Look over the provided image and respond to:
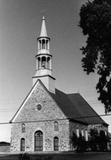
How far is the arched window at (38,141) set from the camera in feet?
156

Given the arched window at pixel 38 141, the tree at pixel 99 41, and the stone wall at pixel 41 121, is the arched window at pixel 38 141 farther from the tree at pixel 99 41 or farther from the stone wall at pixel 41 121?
the tree at pixel 99 41

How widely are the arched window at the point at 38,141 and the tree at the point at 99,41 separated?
25071 millimetres

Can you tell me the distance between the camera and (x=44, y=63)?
167 feet

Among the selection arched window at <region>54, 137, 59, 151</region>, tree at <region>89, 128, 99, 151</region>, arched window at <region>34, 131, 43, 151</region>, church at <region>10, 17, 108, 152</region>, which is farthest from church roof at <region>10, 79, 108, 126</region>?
arched window at <region>34, 131, 43, 151</region>

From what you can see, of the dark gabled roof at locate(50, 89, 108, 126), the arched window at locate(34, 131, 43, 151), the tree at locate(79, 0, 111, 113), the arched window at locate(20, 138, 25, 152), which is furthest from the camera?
the dark gabled roof at locate(50, 89, 108, 126)

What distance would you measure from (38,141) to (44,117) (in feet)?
12.2

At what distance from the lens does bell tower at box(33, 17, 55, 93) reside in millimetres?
49469

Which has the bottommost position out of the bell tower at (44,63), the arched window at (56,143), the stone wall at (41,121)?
the arched window at (56,143)

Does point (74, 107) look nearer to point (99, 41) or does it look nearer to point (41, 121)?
point (41, 121)

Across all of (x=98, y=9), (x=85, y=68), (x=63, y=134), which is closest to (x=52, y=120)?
(x=63, y=134)

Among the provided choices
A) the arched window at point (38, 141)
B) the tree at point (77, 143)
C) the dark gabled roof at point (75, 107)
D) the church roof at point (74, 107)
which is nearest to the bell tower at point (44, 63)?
the church roof at point (74, 107)

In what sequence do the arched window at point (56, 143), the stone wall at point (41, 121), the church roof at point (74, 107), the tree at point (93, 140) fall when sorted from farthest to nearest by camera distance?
the tree at point (93, 140) → the church roof at point (74, 107) → the stone wall at point (41, 121) → the arched window at point (56, 143)

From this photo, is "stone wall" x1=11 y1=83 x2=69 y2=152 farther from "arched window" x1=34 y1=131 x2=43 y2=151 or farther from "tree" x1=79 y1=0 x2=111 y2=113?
"tree" x1=79 y1=0 x2=111 y2=113

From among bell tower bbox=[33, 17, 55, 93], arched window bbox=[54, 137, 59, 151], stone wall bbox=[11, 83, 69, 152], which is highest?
bell tower bbox=[33, 17, 55, 93]
